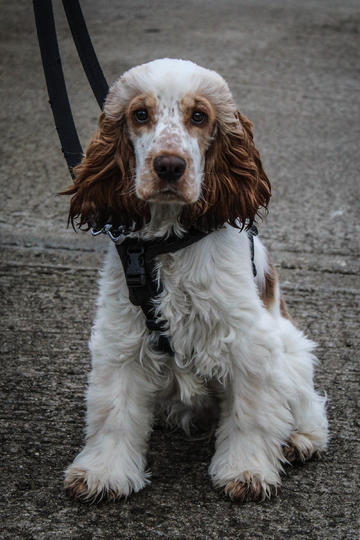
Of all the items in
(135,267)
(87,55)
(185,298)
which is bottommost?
(185,298)

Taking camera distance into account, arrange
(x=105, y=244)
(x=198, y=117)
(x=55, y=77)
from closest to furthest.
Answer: (x=198, y=117) → (x=55, y=77) → (x=105, y=244)

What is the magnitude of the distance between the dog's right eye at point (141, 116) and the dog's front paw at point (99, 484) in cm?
133

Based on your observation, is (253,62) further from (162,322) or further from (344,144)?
(162,322)

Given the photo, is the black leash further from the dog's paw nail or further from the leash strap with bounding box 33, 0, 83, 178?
the dog's paw nail

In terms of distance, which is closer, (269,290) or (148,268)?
(148,268)

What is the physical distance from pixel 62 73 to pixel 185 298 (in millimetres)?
1117

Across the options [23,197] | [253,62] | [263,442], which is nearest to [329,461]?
[263,442]

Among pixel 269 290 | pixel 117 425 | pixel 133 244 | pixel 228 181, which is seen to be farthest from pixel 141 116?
pixel 117 425

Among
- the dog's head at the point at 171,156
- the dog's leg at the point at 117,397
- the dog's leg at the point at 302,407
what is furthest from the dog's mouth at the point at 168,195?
the dog's leg at the point at 302,407

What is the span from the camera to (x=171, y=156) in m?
2.52

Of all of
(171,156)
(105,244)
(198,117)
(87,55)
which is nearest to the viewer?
(171,156)

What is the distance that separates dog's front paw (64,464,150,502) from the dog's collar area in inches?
20.7

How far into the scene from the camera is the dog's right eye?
2.65m

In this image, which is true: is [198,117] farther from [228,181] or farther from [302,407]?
[302,407]
